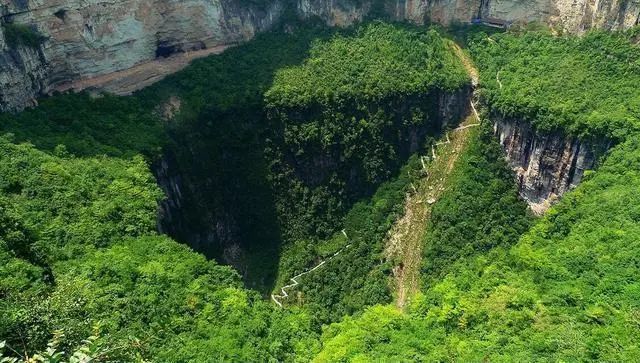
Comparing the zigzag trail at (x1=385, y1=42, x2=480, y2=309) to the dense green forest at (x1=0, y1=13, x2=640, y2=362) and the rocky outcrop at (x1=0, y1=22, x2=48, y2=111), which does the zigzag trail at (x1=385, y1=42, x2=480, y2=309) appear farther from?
the rocky outcrop at (x1=0, y1=22, x2=48, y2=111)

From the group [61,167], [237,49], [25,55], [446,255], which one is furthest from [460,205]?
[25,55]

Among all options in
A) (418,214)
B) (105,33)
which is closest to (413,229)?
(418,214)

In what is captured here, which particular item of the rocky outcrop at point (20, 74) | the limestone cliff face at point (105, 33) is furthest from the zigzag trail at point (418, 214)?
the rocky outcrop at point (20, 74)

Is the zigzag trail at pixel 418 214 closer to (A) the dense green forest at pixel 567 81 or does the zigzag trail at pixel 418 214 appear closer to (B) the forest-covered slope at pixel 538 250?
(B) the forest-covered slope at pixel 538 250

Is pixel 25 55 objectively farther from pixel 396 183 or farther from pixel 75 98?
pixel 396 183

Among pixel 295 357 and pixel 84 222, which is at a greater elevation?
pixel 84 222
